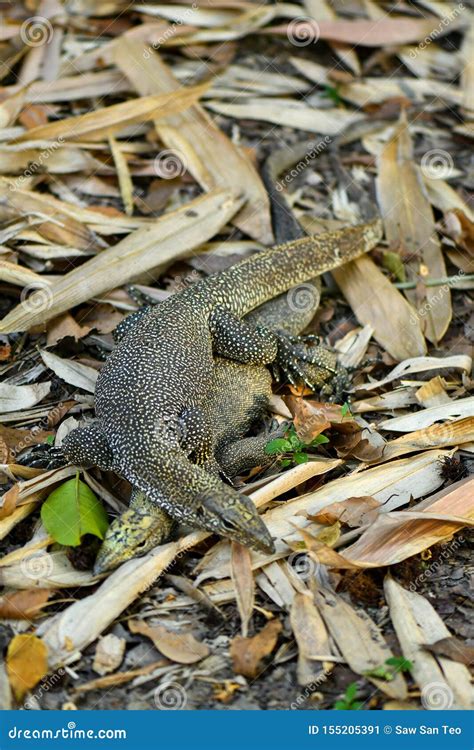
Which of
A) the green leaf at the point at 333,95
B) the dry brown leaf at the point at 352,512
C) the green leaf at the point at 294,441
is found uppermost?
the green leaf at the point at 333,95

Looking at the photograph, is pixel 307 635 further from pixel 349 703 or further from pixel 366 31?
pixel 366 31

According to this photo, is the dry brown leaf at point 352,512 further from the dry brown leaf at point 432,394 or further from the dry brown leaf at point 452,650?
the dry brown leaf at point 432,394

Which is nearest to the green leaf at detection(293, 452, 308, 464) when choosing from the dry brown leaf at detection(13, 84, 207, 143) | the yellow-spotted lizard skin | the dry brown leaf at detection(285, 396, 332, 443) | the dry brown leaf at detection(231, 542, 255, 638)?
the dry brown leaf at detection(285, 396, 332, 443)

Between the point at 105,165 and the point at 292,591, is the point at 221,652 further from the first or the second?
the point at 105,165

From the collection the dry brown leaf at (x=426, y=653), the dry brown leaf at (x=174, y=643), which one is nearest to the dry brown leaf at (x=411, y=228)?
the dry brown leaf at (x=426, y=653)

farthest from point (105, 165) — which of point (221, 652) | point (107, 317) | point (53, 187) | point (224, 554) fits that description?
point (221, 652)

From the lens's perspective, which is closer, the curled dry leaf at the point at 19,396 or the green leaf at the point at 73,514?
the green leaf at the point at 73,514

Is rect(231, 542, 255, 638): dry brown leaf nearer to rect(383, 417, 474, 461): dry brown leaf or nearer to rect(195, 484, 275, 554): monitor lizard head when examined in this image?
rect(195, 484, 275, 554): monitor lizard head
